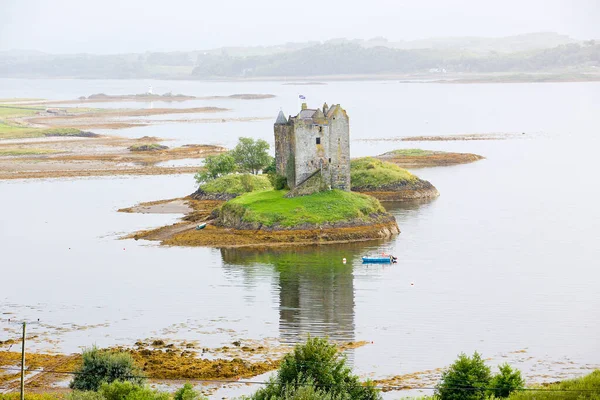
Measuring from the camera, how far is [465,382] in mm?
40125

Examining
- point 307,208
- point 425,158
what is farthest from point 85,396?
point 425,158

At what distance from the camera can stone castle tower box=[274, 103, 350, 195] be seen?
79.9 m

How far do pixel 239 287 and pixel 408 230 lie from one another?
2218cm

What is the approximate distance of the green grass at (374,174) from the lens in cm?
9925

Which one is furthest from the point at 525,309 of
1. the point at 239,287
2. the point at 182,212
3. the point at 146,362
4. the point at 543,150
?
the point at 543,150

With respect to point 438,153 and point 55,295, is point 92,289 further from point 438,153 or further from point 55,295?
point 438,153

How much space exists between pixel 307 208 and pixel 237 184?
17.3m

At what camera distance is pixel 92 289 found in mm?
64812

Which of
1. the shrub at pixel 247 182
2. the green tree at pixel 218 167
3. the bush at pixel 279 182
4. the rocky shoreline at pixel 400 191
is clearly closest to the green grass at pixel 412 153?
the rocky shoreline at pixel 400 191

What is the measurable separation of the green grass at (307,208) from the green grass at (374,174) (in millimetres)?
17498

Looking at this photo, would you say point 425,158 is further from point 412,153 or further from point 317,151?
point 317,151

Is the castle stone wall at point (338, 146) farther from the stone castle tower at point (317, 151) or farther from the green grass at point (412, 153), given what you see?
the green grass at point (412, 153)

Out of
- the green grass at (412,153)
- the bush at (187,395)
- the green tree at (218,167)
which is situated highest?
the green tree at (218,167)

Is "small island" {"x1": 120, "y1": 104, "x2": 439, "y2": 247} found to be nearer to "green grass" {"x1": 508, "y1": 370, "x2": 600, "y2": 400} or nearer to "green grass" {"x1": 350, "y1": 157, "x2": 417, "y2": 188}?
"green grass" {"x1": 350, "y1": 157, "x2": 417, "y2": 188}
